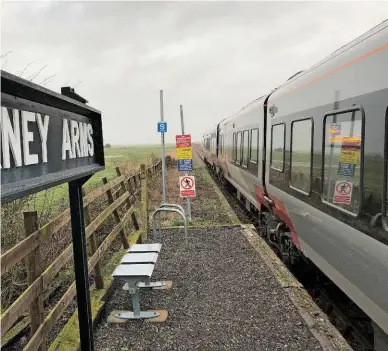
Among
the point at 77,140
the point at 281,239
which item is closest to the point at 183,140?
the point at 281,239

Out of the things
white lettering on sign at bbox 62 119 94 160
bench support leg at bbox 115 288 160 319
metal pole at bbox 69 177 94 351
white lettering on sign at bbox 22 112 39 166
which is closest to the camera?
white lettering on sign at bbox 22 112 39 166

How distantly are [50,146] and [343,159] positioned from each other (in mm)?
3011

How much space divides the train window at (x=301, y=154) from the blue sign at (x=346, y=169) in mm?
955

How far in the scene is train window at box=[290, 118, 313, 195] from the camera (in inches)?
200

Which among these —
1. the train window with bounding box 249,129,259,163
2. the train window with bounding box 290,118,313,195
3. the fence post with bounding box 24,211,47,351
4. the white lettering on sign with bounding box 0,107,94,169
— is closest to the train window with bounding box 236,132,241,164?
the train window with bounding box 249,129,259,163

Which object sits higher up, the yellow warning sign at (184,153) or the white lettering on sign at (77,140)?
the white lettering on sign at (77,140)

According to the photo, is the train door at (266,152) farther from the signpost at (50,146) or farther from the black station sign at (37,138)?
the black station sign at (37,138)

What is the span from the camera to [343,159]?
3973 mm

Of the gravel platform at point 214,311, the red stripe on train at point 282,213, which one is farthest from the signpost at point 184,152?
the gravel platform at point 214,311

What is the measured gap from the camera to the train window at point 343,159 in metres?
3.63

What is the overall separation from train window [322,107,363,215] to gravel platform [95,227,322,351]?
1.33 metres

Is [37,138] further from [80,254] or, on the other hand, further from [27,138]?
[80,254]

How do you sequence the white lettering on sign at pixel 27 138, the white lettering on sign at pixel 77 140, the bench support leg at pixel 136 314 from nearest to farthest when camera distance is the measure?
the white lettering on sign at pixel 27 138
the white lettering on sign at pixel 77 140
the bench support leg at pixel 136 314

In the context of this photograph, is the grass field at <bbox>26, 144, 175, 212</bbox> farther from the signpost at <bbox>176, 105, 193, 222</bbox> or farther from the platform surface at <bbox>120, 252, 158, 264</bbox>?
the signpost at <bbox>176, 105, 193, 222</bbox>
